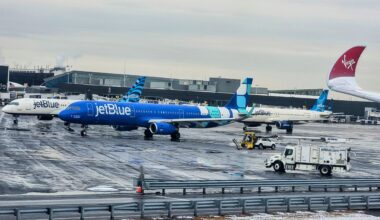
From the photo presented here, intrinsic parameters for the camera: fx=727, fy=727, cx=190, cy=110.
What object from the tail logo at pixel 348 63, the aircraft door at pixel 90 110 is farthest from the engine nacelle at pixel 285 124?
the aircraft door at pixel 90 110

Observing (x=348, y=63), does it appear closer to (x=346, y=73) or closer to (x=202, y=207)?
(x=346, y=73)

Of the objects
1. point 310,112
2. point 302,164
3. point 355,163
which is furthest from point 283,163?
point 310,112

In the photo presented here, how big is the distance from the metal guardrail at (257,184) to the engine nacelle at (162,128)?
36.3 meters

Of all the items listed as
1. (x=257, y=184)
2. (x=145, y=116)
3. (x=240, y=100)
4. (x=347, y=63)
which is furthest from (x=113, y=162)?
(x=347, y=63)

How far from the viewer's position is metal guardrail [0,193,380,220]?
1065 inches

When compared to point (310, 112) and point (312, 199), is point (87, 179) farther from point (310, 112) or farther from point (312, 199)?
point (310, 112)

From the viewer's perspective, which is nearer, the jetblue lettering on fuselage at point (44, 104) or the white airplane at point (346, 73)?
the jetblue lettering on fuselage at point (44, 104)

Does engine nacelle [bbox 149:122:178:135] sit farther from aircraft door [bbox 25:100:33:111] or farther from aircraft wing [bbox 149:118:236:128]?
aircraft door [bbox 25:100:33:111]

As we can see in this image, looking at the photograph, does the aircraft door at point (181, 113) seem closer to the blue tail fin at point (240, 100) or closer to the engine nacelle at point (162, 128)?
the engine nacelle at point (162, 128)

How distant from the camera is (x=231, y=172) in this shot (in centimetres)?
4828

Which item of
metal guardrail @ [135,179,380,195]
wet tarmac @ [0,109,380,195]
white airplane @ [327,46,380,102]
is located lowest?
wet tarmac @ [0,109,380,195]

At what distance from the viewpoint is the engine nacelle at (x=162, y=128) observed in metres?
77.0

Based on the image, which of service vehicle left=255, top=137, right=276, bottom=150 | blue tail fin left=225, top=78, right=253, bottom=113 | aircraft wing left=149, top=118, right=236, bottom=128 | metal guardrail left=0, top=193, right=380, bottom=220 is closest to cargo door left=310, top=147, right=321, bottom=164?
metal guardrail left=0, top=193, right=380, bottom=220

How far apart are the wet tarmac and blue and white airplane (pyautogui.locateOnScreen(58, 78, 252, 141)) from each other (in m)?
1.67
